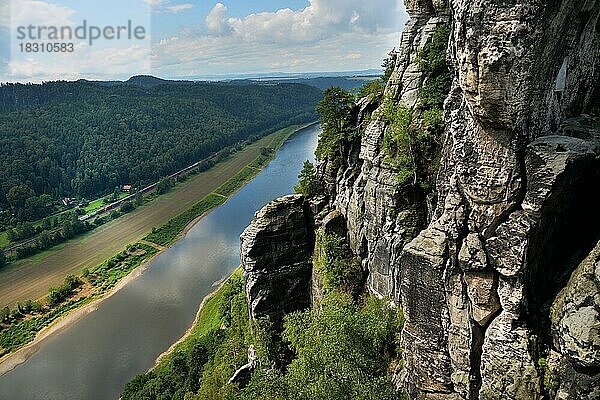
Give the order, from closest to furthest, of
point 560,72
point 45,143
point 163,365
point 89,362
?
point 560,72, point 163,365, point 89,362, point 45,143

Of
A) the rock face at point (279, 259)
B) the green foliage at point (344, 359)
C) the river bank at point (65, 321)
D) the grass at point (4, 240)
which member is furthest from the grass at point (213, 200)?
the green foliage at point (344, 359)

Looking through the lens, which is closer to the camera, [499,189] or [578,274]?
[578,274]

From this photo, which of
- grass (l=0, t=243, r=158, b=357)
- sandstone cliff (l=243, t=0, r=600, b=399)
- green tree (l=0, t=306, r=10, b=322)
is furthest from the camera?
green tree (l=0, t=306, r=10, b=322)

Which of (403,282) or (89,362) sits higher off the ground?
(403,282)

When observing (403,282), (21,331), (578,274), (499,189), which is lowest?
(21,331)

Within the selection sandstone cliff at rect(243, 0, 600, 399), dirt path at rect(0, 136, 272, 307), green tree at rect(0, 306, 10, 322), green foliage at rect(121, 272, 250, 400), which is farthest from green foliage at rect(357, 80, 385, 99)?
dirt path at rect(0, 136, 272, 307)

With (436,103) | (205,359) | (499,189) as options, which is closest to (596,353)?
(499,189)

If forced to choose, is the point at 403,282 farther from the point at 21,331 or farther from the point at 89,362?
the point at 21,331

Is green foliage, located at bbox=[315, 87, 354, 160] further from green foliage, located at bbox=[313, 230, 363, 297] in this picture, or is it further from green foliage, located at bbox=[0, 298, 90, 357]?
green foliage, located at bbox=[0, 298, 90, 357]
